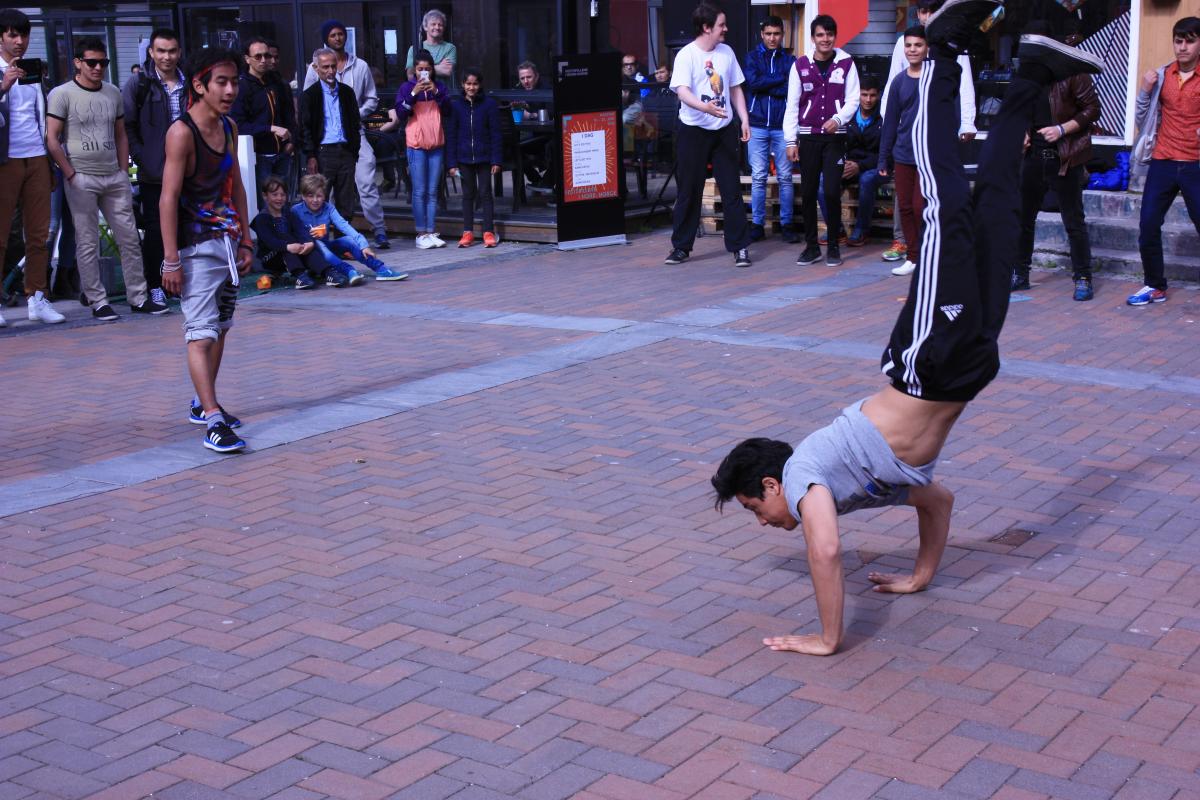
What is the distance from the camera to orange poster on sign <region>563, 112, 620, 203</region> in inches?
538

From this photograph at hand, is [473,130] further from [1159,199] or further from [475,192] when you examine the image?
[1159,199]

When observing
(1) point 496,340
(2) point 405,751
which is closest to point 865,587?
(2) point 405,751

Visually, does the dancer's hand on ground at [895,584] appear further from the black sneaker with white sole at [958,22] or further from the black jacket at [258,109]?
the black jacket at [258,109]

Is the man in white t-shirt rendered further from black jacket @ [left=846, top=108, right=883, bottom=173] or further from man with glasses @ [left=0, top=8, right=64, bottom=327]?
man with glasses @ [left=0, top=8, right=64, bottom=327]

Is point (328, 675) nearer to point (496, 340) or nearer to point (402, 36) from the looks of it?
point (496, 340)

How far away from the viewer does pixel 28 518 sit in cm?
612

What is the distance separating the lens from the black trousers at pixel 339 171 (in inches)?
528

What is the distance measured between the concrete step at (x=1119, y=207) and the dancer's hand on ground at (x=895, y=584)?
7.52 metres

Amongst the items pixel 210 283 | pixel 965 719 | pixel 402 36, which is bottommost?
pixel 965 719

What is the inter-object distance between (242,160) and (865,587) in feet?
29.4

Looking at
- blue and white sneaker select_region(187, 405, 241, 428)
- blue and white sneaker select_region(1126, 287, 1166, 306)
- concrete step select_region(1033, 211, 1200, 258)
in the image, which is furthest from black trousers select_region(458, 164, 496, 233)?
blue and white sneaker select_region(187, 405, 241, 428)

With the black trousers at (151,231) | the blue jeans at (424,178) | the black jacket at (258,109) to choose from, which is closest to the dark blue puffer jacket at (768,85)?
the blue jeans at (424,178)

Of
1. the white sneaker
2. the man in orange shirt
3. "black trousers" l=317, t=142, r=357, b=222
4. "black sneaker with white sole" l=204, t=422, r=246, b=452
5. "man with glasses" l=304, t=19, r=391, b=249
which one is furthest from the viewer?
"man with glasses" l=304, t=19, r=391, b=249

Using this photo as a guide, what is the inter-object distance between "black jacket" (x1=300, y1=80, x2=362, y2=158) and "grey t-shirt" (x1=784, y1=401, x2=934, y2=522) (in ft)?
31.4
